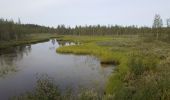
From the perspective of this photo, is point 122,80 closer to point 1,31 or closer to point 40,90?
point 40,90

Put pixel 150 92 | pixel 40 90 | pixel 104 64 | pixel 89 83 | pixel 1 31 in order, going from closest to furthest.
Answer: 1. pixel 40 90
2. pixel 150 92
3. pixel 89 83
4. pixel 104 64
5. pixel 1 31

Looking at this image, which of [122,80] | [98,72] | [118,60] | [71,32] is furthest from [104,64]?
[71,32]

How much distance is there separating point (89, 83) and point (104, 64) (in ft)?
38.4

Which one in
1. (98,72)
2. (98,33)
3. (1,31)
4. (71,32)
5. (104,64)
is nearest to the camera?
(98,72)

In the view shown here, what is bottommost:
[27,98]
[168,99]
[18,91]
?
[18,91]

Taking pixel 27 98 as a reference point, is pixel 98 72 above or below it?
below

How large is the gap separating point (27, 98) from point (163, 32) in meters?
87.1

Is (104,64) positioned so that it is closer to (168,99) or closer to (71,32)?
(168,99)

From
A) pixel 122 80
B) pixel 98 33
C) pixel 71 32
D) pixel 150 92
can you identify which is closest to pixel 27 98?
pixel 150 92

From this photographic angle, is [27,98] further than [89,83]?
No

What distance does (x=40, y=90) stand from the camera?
8.45m

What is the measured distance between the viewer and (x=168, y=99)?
11.0 m

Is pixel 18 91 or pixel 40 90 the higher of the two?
pixel 40 90

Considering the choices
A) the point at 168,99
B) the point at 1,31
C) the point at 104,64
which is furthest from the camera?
the point at 1,31
